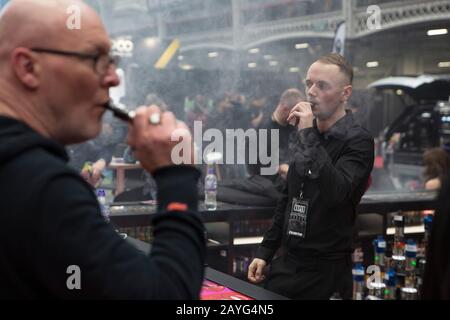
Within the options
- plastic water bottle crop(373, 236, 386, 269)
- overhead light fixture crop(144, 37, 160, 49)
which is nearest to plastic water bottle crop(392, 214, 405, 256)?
plastic water bottle crop(373, 236, 386, 269)

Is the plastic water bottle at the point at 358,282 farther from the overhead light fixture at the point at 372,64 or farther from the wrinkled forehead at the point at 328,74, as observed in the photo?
the overhead light fixture at the point at 372,64

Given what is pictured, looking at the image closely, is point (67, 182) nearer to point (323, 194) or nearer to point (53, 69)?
point (53, 69)

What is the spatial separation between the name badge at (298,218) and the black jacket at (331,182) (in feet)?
0.06

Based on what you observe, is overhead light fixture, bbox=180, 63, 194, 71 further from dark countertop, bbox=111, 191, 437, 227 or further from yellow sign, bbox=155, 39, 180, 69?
dark countertop, bbox=111, 191, 437, 227

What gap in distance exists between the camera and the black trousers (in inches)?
88.0

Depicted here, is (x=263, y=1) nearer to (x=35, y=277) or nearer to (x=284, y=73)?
(x=284, y=73)

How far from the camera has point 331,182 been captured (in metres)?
2.07

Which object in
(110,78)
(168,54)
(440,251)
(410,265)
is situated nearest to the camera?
(440,251)

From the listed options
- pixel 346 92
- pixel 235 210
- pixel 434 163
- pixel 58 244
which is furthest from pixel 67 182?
pixel 434 163

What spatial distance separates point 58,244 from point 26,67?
353 millimetres

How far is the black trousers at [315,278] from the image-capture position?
2236 millimetres

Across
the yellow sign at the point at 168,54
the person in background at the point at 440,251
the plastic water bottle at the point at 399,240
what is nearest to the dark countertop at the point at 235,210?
the plastic water bottle at the point at 399,240

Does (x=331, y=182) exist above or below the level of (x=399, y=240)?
above

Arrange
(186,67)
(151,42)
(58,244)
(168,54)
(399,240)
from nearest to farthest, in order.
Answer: (58,244)
(399,240)
(151,42)
(186,67)
(168,54)
